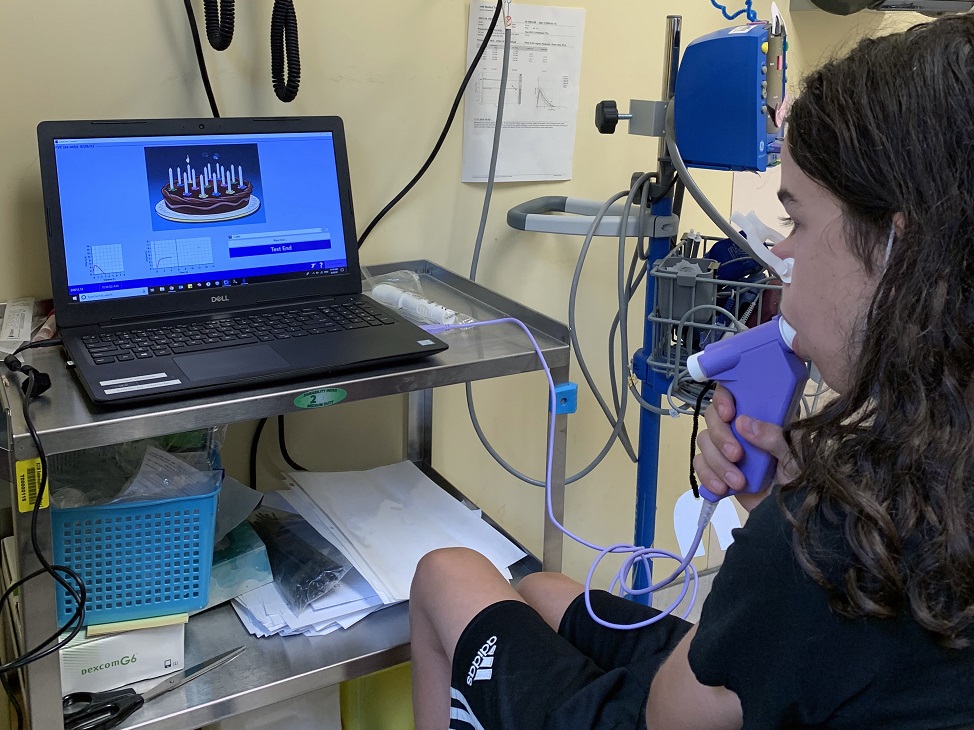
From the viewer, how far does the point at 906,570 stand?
0.62m

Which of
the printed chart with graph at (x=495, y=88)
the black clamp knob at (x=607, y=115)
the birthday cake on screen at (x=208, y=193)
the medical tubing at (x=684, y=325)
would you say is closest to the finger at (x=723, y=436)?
the medical tubing at (x=684, y=325)

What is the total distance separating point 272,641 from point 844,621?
69cm

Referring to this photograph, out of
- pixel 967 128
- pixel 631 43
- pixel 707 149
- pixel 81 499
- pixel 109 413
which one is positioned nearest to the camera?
pixel 967 128

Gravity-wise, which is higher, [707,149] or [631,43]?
[631,43]

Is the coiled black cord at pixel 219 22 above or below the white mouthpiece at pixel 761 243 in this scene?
above

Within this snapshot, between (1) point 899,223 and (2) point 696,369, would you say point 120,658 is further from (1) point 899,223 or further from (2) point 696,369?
(1) point 899,223

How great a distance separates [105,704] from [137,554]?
0.15 metres

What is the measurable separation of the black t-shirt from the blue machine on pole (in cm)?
61

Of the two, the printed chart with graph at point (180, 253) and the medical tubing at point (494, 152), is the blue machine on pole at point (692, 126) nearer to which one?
the medical tubing at point (494, 152)

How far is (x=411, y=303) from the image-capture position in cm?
121

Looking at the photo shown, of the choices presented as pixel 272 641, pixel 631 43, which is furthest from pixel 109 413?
pixel 631 43

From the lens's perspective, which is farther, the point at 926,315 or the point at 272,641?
the point at 272,641

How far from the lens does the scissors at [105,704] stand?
94 cm

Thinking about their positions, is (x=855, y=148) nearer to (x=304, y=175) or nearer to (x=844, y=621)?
(x=844, y=621)
